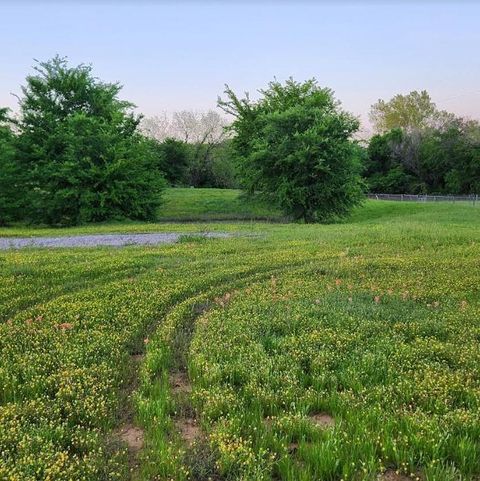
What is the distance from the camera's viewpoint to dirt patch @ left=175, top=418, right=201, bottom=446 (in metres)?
3.88

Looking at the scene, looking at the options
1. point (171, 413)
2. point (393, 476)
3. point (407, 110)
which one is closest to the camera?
point (393, 476)

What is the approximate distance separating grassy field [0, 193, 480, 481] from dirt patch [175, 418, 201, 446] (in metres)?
0.04

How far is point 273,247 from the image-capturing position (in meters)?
14.4

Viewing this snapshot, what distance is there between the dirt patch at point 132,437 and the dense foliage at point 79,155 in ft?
83.6

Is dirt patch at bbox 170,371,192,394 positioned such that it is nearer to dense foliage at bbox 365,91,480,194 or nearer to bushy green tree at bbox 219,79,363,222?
bushy green tree at bbox 219,79,363,222

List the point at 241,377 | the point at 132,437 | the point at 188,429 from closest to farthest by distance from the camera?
the point at 132,437
the point at 188,429
the point at 241,377

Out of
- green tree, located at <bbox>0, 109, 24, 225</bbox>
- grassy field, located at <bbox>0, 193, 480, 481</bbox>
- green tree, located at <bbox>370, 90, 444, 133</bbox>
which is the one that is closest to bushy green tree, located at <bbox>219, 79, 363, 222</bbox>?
green tree, located at <bbox>0, 109, 24, 225</bbox>

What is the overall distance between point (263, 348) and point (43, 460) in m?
2.78

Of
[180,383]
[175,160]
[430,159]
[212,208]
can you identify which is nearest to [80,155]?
Answer: [212,208]

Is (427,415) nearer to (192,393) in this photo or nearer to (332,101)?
(192,393)

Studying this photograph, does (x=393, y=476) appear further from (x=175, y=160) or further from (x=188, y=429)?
(x=175, y=160)

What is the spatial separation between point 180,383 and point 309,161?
26.1m

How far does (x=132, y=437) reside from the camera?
3949 millimetres

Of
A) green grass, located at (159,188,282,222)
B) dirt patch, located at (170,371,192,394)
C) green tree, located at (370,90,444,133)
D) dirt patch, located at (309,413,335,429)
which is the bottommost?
dirt patch, located at (309,413,335,429)
